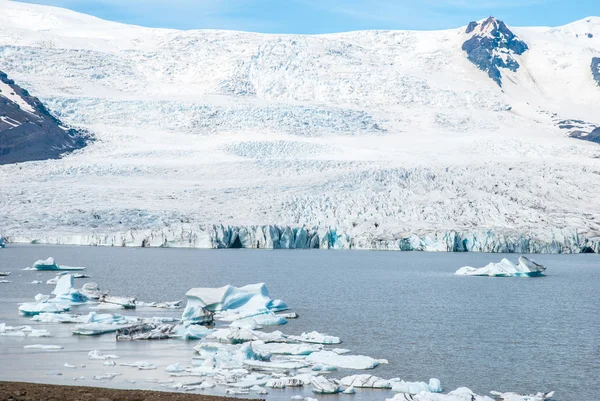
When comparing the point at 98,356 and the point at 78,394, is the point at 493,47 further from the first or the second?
the point at 78,394

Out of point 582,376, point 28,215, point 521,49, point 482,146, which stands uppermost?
point 521,49

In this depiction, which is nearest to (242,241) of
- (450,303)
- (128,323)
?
(450,303)

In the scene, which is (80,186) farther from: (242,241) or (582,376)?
(582,376)

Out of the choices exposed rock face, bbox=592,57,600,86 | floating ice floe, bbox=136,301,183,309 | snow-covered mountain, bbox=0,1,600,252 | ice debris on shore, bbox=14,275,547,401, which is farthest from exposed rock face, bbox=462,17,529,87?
ice debris on shore, bbox=14,275,547,401

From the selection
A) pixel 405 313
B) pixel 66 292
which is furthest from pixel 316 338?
pixel 66 292

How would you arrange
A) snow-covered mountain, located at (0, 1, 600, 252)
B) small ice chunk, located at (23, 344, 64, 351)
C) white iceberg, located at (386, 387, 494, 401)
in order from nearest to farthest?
white iceberg, located at (386, 387, 494, 401), small ice chunk, located at (23, 344, 64, 351), snow-covered mountain, located at (0, 1, 600, 252)

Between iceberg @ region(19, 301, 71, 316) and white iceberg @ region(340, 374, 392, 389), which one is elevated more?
iceberg @ region(19, 301, 71, 316)

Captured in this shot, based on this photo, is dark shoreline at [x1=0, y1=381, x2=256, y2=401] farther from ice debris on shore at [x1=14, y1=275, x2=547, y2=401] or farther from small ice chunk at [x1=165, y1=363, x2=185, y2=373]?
small ice chunk at [x1=165, y1=363, x2=185, y2=373]
